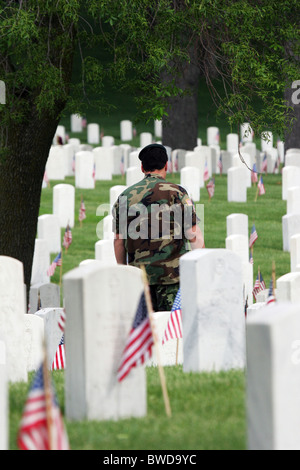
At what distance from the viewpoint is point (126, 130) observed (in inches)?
1336

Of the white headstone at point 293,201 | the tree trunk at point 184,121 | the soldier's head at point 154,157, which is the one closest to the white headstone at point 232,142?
the tree trunk at point 184,121

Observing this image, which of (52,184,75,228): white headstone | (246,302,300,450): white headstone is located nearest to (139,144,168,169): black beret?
(246,302,300,450): white headstone

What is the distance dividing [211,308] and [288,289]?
3827 millimetres

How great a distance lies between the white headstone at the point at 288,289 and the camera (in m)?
10.2

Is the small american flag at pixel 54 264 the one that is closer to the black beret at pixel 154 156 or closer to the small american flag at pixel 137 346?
the black beret at pixel 154 156

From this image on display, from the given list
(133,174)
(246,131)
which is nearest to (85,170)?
(133,174)

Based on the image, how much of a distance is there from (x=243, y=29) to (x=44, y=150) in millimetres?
2678

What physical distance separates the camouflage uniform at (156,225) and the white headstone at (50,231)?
883cm

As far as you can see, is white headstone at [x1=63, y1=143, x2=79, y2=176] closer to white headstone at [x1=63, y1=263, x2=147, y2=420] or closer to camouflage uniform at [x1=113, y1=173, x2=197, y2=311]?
camouflage uniform at [x1=113, y1=173, x2=197, y2=311]

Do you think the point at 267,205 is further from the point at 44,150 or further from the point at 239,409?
the point at 239,409

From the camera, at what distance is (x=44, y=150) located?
12.5 metres

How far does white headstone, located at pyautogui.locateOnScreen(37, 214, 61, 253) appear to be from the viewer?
16938 millimetres

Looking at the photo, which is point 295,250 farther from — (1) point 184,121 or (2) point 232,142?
(2) point 232,142
